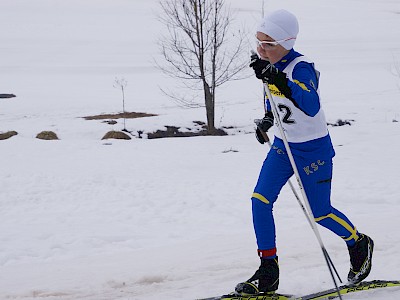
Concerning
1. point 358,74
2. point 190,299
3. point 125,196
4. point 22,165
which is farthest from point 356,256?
point 358,74

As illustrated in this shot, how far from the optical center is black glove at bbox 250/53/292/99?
307 cm

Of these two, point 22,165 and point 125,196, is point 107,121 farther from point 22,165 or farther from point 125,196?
point 125,196

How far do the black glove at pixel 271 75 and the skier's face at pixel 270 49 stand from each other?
0.17 m

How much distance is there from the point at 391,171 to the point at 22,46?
48.7 m

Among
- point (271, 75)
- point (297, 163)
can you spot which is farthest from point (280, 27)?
point (297, 163)

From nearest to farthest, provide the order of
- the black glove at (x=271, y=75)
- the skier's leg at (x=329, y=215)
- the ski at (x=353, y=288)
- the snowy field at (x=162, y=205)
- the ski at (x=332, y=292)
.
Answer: the black glove at (x=271, y=75) → the skier's leg at (x=329, y=215) → the ski at (x=332, y=292) → the ski at (x=353, y=288) → the snowy field at (x=162, y=205)

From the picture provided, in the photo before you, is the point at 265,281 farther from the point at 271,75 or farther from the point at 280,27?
the point at 280,27

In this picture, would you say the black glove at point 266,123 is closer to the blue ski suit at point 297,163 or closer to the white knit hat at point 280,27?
the blue ski suit at point 297,163

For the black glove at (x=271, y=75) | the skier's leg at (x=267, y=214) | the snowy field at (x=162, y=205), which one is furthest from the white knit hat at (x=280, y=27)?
the snowy field at (x=162, y=205)

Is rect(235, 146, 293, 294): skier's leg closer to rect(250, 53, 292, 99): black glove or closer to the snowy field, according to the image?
the snowy field

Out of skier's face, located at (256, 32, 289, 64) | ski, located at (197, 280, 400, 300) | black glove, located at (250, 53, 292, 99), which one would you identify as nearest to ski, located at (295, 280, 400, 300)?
ski, located at (197, 280, 400, 300)

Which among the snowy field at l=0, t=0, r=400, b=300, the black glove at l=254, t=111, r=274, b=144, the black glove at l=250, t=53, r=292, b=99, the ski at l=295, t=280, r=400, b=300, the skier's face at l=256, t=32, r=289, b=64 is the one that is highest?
the skier's face at l=256, t=32, r=289, b=64

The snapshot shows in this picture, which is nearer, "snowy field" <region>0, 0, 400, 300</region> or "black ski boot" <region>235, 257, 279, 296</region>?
"black ski boot" <region>235, 257, 279, 296</region>

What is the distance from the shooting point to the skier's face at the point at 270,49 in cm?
334
